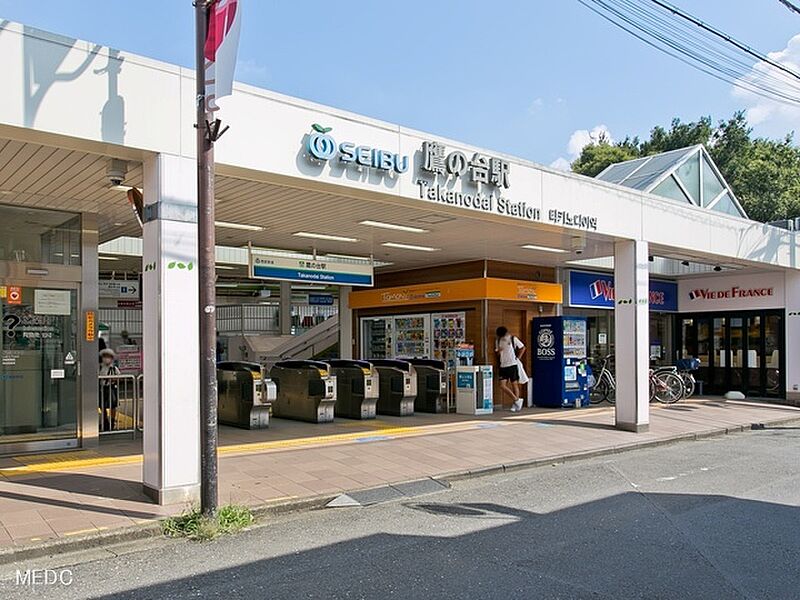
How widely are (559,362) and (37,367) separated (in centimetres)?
1011

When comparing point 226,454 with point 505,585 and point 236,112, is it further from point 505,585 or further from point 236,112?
point 505,585

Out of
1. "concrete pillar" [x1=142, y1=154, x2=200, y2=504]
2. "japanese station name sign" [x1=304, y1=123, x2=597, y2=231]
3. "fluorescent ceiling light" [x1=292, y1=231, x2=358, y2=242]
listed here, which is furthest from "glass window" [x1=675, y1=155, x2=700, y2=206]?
"concrete pillar" [x1=142, y1=154, x2=200, y2=504]

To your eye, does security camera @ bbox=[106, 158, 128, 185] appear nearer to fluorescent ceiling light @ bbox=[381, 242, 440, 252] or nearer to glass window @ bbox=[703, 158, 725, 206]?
fluorescent ceiling light @ bbox=[381, 242, 440, 252]

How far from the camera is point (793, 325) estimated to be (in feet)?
56.6

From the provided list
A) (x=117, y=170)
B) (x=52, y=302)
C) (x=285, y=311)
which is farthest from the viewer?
(x=285, y=311)

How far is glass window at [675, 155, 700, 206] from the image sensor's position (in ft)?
55.0

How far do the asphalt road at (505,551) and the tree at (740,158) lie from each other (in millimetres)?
30850

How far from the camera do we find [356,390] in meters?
13.4

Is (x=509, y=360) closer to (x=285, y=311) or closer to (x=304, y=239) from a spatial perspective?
(x=304, y=239)

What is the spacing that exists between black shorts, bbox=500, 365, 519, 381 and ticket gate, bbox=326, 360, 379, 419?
2.88 meters

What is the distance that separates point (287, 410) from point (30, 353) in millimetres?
5060

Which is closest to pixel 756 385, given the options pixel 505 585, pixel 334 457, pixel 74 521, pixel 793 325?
pixel 793 325

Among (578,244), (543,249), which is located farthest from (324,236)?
(578,244)

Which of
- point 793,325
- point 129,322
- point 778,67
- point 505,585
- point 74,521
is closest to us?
point 505,585
